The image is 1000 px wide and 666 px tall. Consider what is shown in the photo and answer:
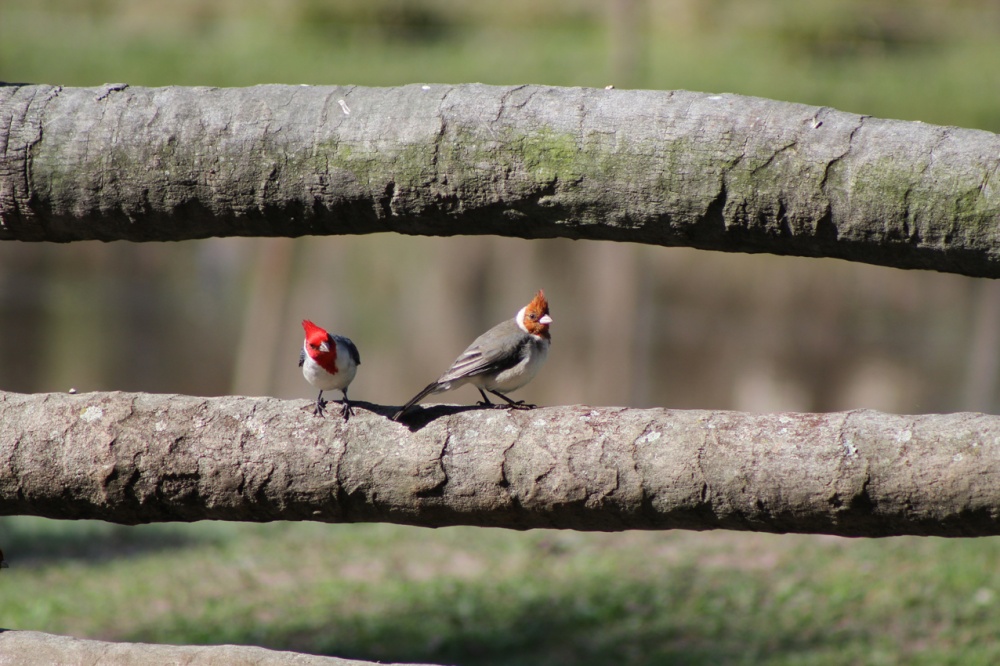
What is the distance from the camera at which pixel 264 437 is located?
269 centimetres

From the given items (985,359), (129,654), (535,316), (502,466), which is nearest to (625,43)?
(985,359)

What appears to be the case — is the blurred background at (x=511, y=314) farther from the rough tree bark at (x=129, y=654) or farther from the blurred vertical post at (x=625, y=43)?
the rough tree bark at (x=129, y=654)

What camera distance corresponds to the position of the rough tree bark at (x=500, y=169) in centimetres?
241

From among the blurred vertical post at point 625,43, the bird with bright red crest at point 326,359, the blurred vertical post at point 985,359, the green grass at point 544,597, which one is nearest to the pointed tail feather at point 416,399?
the bird with bright red crest at point 326,359

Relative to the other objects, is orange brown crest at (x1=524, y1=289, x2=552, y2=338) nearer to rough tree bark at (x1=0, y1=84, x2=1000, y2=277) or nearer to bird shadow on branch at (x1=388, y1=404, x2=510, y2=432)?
bird shadow on branch at (x1=388, y1=404, x2=510, y2=432)

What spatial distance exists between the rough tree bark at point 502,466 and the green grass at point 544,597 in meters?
2.57

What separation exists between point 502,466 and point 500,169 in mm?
718

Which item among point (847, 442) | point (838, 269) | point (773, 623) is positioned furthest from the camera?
point (838, 269)

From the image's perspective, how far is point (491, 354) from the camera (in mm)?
3709

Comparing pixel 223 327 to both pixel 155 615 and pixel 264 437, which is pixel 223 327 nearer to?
pixel 155 615

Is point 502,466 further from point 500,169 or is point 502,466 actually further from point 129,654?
point 129,654

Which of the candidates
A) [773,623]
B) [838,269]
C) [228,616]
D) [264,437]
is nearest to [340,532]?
[228,616]

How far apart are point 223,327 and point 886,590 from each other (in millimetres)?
9662

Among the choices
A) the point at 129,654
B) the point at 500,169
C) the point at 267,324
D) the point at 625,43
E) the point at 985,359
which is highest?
the point at 625,43
